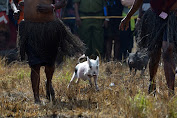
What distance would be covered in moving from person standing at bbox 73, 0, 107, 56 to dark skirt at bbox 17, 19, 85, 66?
3.32 m

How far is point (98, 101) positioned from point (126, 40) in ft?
14.0

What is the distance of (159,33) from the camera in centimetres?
404

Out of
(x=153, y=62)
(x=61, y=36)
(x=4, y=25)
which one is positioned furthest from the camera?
(x=4, y=25)

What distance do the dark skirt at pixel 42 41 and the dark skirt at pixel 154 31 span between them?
1.06 m

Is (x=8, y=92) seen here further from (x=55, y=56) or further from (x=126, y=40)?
(x=126, y=40)

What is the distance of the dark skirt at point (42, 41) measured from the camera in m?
4.24

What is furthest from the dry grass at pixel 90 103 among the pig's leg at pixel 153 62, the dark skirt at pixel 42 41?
the dark skirt at pixel 42 41

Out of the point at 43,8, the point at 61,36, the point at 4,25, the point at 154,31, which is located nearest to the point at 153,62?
the point at 154,31

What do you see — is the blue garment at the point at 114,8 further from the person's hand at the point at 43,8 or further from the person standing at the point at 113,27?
the person's hand at the point at 43,8

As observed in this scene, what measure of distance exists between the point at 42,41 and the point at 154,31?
1.49 meters

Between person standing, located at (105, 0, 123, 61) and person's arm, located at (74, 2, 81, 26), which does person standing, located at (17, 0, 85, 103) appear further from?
person standing, located at (105, 0, 123, 61)

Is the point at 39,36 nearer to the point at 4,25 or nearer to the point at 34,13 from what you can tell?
the point at 34,13

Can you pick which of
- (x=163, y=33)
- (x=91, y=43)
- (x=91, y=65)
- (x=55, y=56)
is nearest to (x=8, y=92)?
(x=55, y=56)

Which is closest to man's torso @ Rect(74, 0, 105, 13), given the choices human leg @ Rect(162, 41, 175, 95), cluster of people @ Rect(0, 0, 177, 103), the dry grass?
the dry grass
